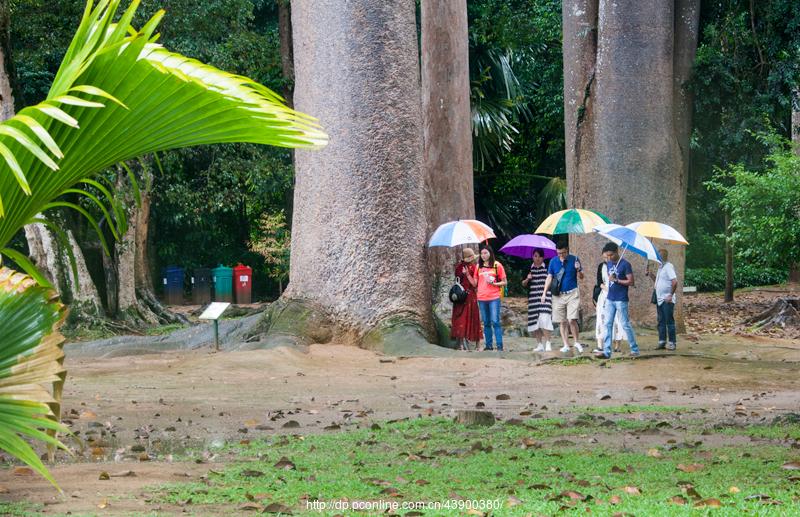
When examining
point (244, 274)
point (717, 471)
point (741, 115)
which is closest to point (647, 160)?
point (741, 115)

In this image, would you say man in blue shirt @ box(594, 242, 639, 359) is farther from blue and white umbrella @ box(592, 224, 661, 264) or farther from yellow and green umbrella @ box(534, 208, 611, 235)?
yellow and green umbrella @ box(534, 208, 611, 235)

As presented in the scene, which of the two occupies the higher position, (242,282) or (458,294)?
(242,282)

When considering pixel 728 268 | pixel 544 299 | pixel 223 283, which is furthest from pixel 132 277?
pixel 728 268

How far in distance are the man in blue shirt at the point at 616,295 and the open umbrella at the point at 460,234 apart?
204 cm

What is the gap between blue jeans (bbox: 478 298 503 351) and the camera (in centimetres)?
1588

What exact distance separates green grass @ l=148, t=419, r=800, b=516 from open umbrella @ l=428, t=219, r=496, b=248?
715cm

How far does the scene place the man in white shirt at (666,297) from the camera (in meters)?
16.1

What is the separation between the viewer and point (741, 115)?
2078cm

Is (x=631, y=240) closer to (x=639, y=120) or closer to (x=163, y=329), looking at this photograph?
(x=639, y=120)

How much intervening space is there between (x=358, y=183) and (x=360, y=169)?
0.19 m

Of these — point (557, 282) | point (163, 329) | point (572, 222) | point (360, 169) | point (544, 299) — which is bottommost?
point (163, 329)

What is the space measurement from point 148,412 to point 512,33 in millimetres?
20040

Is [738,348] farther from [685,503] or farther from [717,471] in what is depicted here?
[685,503]

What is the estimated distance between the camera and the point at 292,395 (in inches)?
452
